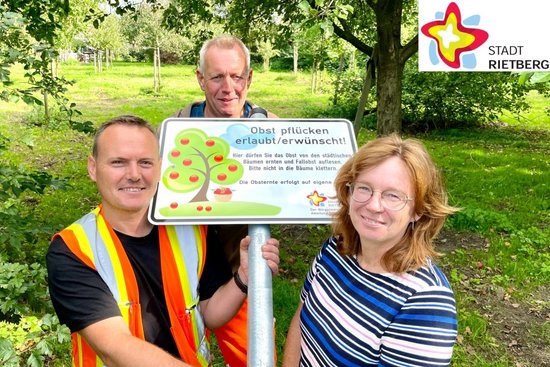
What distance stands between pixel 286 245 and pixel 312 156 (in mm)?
3810

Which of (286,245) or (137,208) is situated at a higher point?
(137,208)

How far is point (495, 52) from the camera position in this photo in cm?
372

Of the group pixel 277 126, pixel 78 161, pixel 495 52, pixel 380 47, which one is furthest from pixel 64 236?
pixel 78 161

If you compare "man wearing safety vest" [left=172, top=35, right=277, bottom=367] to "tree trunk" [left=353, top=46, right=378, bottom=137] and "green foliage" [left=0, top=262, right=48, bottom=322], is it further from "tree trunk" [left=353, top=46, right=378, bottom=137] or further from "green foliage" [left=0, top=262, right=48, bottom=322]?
"tree trunk" [left=353, top=46, right=378, bottom=137]

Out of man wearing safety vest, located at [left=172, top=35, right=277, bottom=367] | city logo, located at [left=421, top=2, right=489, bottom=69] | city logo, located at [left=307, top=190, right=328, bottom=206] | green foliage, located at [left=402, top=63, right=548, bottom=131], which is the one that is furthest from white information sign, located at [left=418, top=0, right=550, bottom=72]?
green foliage, located at [left=402, top=63, right=548, bottom=131]

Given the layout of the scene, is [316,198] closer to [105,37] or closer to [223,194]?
[223,194]

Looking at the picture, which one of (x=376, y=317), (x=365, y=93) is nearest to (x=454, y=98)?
(x=365, y=93)

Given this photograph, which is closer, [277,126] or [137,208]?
[137,208]

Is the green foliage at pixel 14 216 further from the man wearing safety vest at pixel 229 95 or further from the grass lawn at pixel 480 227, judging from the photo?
the man wearing safety vest at pixel 229 95

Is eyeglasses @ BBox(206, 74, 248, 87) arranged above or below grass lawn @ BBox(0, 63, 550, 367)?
above

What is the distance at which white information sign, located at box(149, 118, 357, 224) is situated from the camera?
209 centimetres

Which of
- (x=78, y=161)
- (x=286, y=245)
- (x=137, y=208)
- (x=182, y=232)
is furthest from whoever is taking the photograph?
(x=78, y=161)

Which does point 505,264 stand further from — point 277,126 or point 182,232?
point 182,232

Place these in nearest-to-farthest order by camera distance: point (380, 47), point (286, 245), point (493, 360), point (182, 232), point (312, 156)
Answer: point (182, 232) < point (312, 156) < point (493, 360) < point (286, 245) < point (380, 47)
